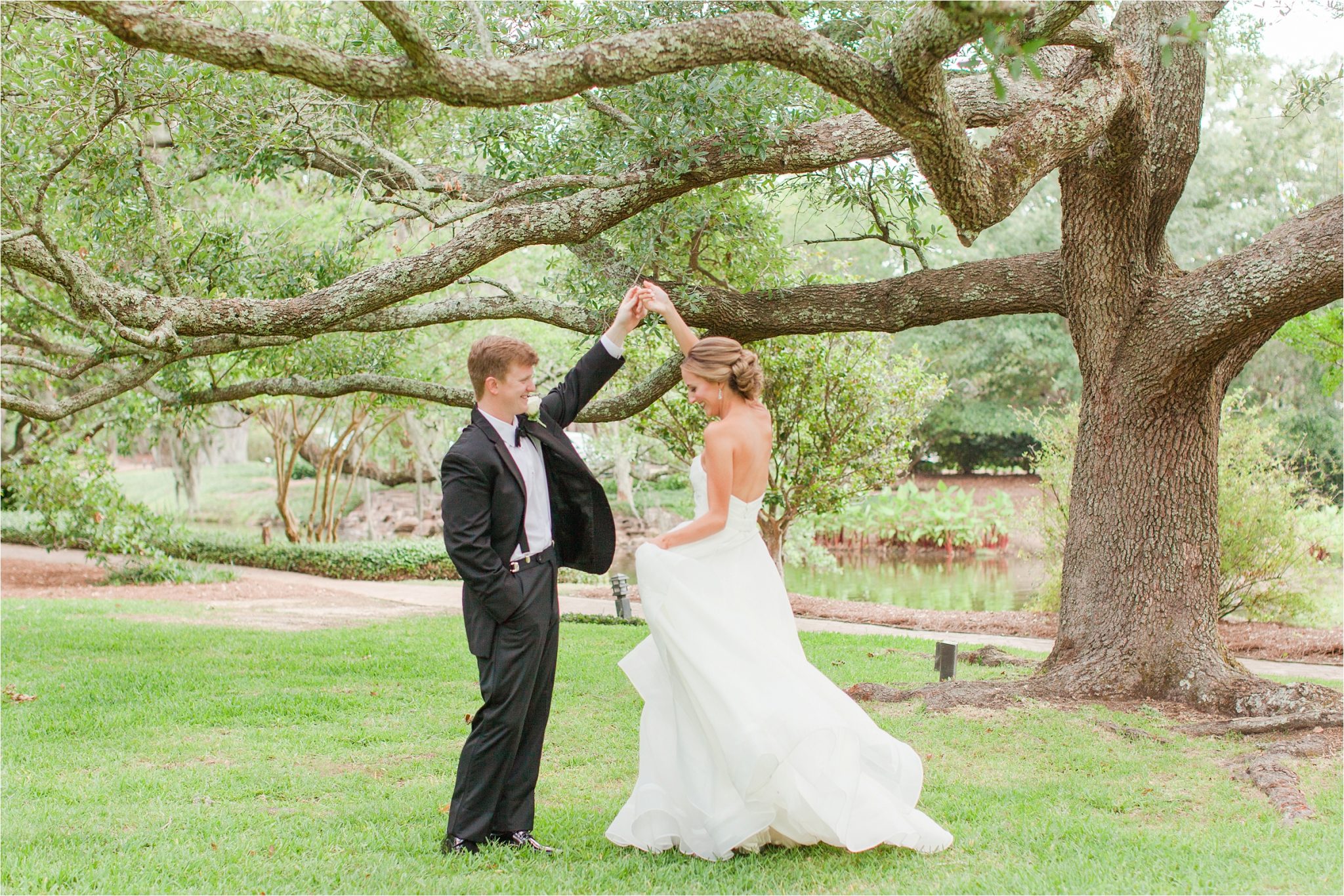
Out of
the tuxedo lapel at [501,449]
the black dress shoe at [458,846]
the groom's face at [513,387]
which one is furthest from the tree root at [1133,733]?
the groom's face at [513,387]

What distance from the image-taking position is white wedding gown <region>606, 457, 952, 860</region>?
4.23 m

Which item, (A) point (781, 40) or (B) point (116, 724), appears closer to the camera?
(A) point (781, 40)

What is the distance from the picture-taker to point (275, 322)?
667 cm

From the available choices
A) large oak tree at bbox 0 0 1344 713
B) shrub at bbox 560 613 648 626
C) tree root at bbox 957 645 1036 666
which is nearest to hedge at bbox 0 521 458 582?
shrub at bbox 560 613 648 626

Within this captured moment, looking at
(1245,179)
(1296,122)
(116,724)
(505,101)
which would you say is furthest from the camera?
(1245,179)

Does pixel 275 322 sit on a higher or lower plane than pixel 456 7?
lower

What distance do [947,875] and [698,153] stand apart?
4.38 metres

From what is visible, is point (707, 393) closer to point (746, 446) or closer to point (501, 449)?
point (746, 446)

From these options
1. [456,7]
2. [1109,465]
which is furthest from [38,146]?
[1109,465]

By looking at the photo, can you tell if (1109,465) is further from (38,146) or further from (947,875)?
(38,146)

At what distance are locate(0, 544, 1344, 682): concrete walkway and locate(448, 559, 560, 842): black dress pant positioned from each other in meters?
5.25

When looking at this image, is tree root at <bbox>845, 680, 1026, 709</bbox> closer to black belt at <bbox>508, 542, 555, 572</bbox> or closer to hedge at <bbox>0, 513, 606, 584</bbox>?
black belt at <bbox>508, 542, 555, 572</bbox>

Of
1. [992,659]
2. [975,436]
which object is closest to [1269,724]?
[992,659]

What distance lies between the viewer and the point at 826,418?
533 inches
